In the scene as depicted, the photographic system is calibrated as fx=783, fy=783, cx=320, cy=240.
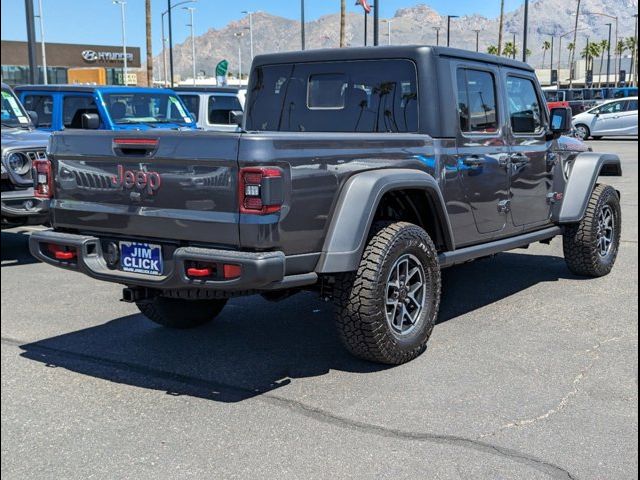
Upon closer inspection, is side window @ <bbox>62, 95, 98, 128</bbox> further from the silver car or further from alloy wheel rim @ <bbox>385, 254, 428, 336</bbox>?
the silver car

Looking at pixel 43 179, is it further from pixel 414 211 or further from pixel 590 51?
pixel 590 51

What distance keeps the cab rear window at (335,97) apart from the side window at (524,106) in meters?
1.17

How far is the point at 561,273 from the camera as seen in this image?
24.5ft

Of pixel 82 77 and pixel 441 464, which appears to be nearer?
pixel 441 464

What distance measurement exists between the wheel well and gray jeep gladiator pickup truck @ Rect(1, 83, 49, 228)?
3994 millimetres

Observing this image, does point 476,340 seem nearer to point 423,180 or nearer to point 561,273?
point 423,180

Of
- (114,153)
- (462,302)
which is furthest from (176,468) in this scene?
(462,302)

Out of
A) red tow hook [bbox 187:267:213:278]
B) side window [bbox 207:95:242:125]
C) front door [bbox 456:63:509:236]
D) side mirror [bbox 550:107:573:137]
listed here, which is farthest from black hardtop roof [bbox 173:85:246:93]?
red tow hook [bbox 187:267:213:278]

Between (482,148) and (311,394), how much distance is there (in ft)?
7.51

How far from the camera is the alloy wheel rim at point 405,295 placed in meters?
4.69

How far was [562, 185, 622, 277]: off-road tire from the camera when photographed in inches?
271

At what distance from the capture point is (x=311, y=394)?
4.28 m

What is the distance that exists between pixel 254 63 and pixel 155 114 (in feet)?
20.5

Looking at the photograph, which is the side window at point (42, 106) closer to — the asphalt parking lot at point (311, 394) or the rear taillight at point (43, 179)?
the asphalt parking lot at point (311, 394)
